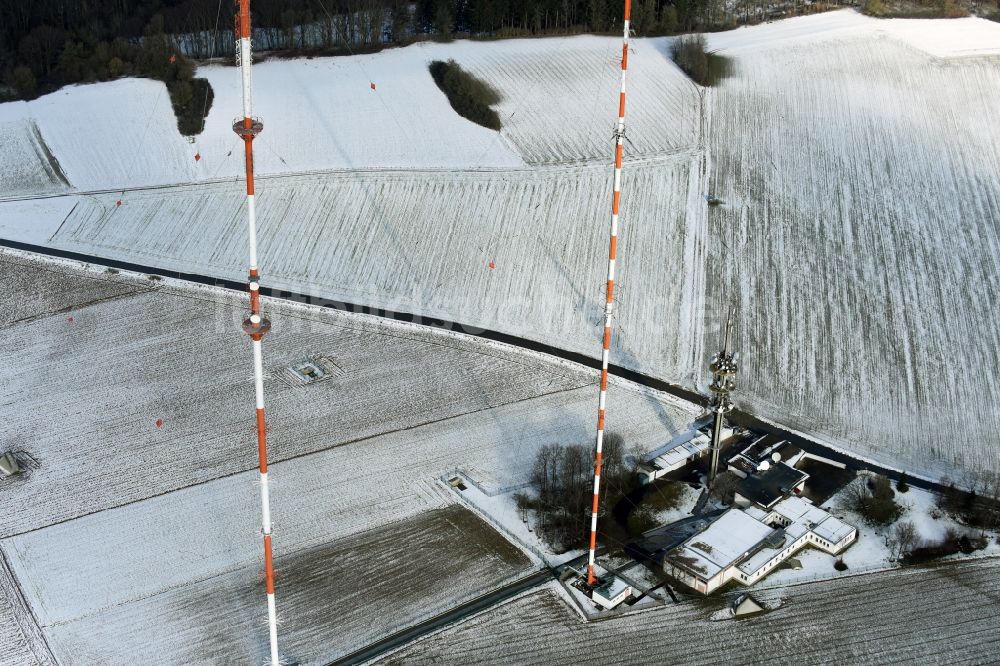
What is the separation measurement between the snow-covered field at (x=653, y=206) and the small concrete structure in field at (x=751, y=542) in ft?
24.3

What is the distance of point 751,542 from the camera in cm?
3972

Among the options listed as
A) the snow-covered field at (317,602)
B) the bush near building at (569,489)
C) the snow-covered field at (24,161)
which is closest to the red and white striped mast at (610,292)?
the bush near building at (569,489)

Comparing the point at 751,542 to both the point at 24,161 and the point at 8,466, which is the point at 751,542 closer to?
the point at 8,466

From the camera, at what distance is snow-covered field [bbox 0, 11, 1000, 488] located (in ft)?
177

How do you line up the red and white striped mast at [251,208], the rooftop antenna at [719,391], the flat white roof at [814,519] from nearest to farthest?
the red and white striped mast at [251,208] < the flat white roof at [814,519] < the rooftop antenna at [719,391]

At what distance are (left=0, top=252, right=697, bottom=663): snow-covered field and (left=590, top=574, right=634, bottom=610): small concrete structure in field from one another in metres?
3.43

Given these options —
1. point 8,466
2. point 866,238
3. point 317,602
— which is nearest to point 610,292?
point 317,602

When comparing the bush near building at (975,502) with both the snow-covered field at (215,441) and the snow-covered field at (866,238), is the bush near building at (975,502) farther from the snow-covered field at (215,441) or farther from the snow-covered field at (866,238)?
the snow-covered field at (215,441)

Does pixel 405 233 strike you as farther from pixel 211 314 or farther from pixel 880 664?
pixel 880 664

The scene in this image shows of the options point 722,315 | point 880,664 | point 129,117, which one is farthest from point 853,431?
point 129,117

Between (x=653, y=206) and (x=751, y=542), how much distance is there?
94.8 ft

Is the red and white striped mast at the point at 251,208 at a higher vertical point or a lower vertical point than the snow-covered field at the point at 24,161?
higher

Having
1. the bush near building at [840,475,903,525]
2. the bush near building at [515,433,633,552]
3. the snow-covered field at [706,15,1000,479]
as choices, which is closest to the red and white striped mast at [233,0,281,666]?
the bush near building at [515,433,633,552]

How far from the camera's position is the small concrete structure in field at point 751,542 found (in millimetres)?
38375
